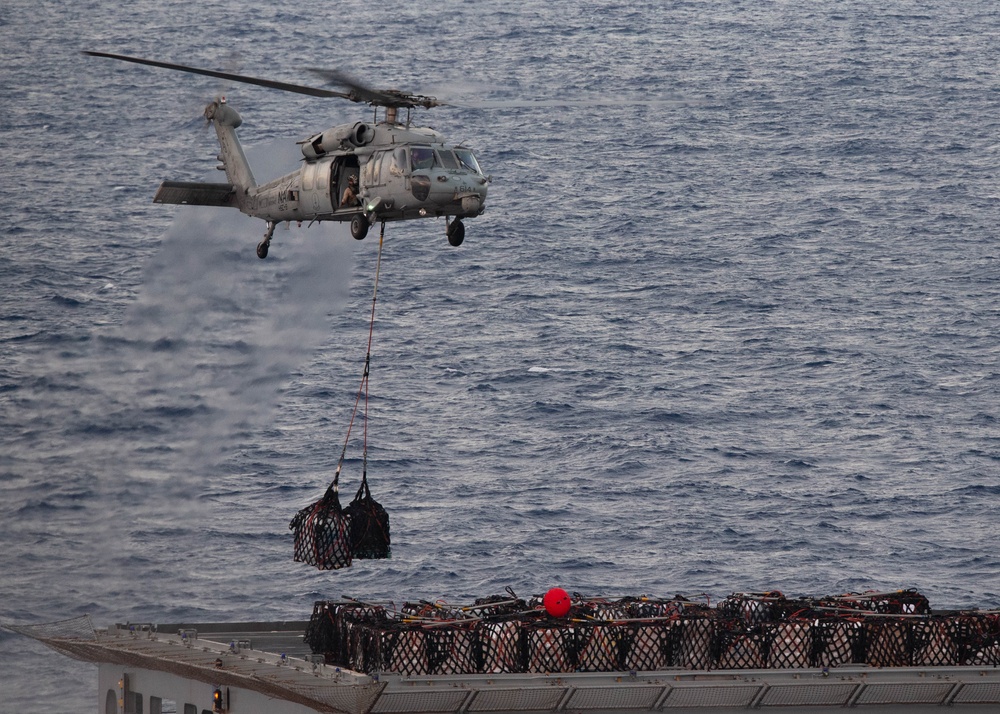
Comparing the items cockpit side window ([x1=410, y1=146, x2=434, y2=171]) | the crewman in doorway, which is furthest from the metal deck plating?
cockpit side window ([x1=410, y1=146, x2=434, y2=171])

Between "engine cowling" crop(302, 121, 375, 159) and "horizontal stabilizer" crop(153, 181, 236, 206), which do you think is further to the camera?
"horizontal stabilizer" crop(153, 181, 236, 206)

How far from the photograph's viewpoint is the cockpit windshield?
1375 inches

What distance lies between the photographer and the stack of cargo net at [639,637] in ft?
111

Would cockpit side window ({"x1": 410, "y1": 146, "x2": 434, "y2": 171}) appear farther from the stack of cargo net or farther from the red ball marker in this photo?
the stack of cargo net

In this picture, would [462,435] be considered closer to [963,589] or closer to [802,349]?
[802,349]

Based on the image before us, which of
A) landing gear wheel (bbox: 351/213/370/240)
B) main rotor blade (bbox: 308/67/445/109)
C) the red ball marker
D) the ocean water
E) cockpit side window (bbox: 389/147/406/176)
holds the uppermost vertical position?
main rotor blade (bbox: 308/67/445/109)

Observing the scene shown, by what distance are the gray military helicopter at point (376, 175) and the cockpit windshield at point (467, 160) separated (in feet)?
0.07

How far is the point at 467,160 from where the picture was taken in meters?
35.1

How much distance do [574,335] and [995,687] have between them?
208 ft

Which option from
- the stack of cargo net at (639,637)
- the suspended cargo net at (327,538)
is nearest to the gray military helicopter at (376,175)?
the suspended cargo net at (327,538)

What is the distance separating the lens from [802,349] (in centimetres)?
9525

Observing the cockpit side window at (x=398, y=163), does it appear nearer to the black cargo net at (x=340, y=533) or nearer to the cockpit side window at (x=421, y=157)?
the cockpit side window at (x=421, y=157)

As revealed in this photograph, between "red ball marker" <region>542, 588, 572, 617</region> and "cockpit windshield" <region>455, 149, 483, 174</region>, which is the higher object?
"cockpit windshield" <region>455, 149, 483, 174</region>

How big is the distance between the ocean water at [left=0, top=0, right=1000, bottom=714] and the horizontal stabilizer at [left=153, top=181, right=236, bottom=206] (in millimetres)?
9943
